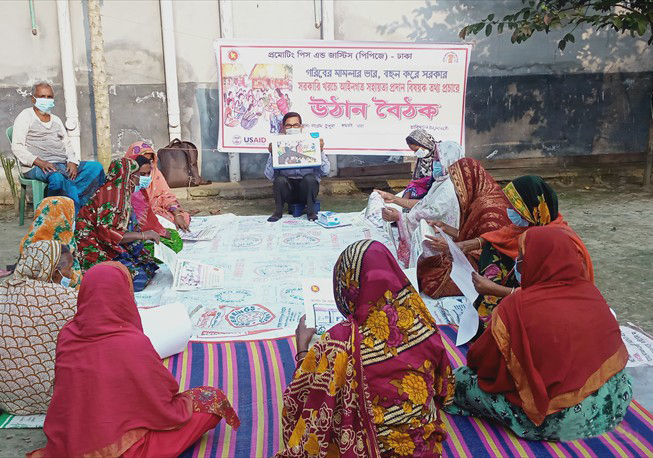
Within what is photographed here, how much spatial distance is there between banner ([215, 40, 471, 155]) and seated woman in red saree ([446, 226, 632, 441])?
5112 millimetres

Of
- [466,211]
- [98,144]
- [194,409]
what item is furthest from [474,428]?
[98,144]

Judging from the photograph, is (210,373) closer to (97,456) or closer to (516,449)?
(97,456)

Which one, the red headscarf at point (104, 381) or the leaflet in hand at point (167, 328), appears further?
the leaflet in hand at point (167, 328)

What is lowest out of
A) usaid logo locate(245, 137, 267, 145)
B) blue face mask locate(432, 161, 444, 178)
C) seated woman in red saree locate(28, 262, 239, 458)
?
seated woman in red saree locate(28, 262, 239, 458)

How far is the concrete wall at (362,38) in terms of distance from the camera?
7.37 metres

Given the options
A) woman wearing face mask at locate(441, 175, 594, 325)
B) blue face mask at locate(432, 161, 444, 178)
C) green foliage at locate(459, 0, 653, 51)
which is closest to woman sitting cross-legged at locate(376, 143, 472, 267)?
blue face mask at locate(432, 161, 444, 178)

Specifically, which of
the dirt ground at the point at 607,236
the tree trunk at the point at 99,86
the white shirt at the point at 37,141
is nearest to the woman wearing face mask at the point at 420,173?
the dirt ground at the point at 607,236

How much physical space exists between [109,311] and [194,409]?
0.53 m

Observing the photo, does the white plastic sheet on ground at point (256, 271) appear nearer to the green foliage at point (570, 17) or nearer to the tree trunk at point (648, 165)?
the green foliage at point (570, 17)

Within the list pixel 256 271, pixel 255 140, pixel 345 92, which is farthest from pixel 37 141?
pixel 345 92

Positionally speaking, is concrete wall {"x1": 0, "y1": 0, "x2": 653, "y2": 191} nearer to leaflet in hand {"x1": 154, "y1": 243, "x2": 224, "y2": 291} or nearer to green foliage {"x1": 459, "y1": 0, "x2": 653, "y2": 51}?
green foliage {"x1": 459, "y1": 0, "x2": 653, "y2": 51}

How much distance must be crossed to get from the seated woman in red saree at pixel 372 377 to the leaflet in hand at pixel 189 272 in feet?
7.76

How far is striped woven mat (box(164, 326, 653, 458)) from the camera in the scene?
2.49 metres

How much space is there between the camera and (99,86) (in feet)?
23.4
